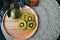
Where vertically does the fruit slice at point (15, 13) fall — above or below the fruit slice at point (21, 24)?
above

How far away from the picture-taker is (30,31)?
1.27m

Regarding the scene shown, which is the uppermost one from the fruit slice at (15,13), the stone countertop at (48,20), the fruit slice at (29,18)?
the fruit slice at (15,13)

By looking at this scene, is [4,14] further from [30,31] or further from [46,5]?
[46,5]

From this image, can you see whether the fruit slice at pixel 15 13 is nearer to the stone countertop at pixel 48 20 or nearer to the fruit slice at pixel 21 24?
the fruit slice at pixel 21 24

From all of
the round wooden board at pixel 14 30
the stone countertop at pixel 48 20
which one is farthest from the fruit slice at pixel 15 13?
the stone countertop at pixel 48 20

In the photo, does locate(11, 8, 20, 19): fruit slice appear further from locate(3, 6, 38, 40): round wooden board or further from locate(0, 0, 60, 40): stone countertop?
locate(0, 0, 60, 40): stone countertop

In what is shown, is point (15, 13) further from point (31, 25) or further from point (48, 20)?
point (48, 20)

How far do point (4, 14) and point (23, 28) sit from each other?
0.17m

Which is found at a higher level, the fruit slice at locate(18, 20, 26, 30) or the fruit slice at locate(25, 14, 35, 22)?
the fruit slice at locate(25, 14, 35, 22)

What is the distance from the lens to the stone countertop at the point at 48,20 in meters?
1.33

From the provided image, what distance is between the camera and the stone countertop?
133 cm

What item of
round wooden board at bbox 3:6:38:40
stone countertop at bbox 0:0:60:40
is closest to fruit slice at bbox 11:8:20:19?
round wooden board at bbox 3:6:38:40

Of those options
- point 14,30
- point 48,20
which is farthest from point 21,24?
point 48,20

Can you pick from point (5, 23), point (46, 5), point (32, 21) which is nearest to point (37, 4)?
point (46, 5)
